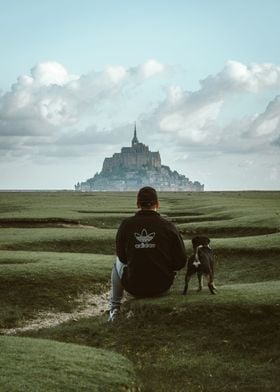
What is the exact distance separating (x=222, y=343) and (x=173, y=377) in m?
2.22

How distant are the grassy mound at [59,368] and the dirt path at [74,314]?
4.23 meters

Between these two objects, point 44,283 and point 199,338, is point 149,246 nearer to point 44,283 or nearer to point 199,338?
point 199,338

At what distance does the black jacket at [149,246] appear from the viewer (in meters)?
15.0

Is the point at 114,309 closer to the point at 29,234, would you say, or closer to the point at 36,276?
the point at 36,276

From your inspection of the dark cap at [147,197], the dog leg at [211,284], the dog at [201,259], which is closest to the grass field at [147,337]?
the dog leg at [211,284]

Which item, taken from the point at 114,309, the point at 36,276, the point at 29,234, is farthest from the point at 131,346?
the point at 29,234

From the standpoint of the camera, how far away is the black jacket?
49.2ft

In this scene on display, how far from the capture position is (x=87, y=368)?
38.8ft

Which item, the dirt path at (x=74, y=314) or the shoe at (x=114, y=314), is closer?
the shoe at (x=114, y=314)

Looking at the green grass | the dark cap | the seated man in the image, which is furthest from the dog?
the green grass

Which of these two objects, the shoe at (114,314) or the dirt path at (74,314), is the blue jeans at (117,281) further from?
the dirt path at (74,314)

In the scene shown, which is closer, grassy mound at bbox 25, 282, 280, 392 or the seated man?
grassy mound at bbox 25, 282, 280, 392

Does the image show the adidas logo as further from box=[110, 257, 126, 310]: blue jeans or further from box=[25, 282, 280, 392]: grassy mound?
box=[25, 282, 280, 392]: grassy mound

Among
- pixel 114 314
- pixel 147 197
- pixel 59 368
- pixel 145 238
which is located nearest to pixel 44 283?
pixel 114 314
